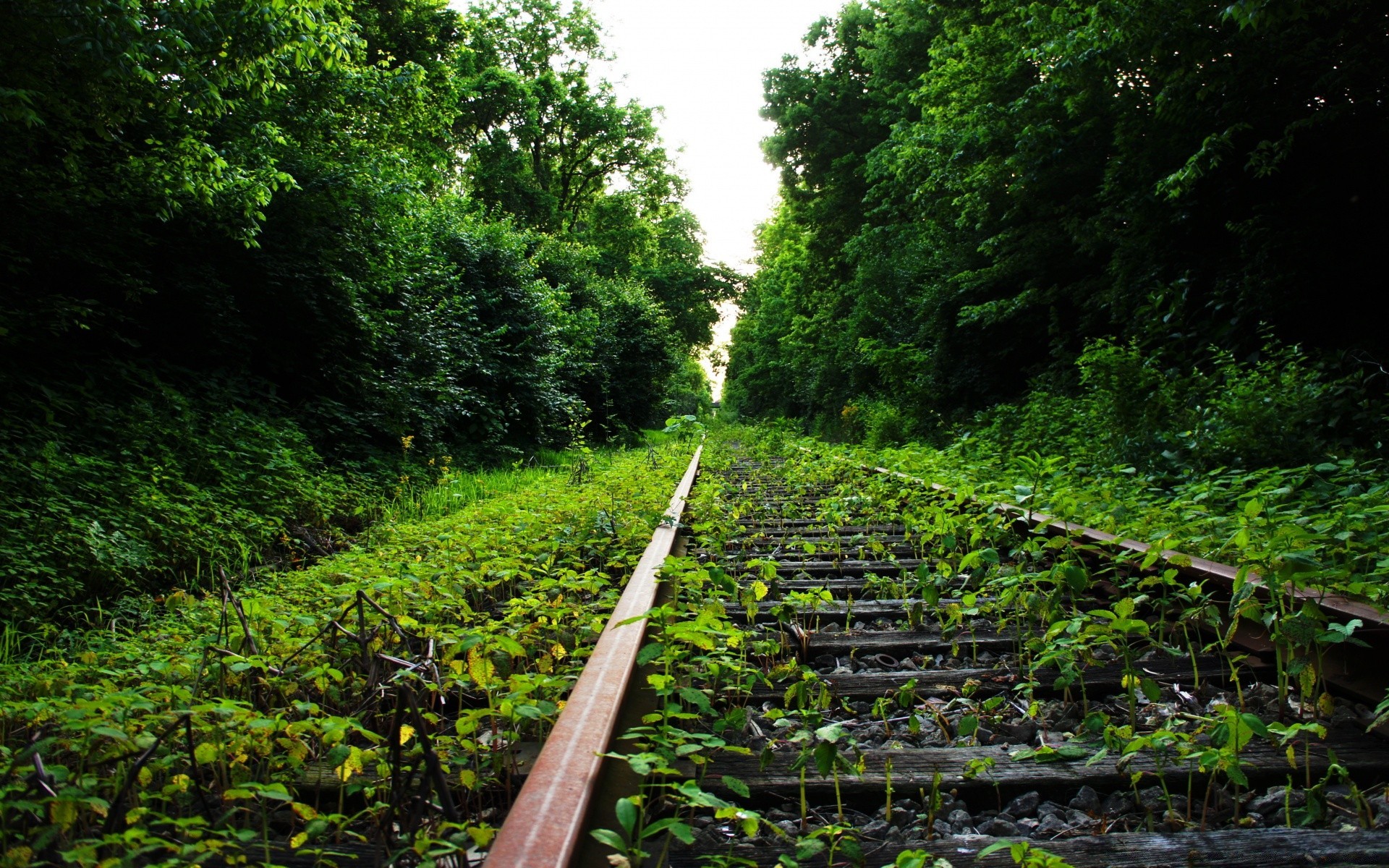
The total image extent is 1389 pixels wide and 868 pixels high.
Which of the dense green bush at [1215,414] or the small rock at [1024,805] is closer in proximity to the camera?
the small rock at [1024,805]

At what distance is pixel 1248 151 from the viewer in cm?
788

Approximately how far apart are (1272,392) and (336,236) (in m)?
9.45

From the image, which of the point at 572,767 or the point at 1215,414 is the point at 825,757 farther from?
the point at 1215,414

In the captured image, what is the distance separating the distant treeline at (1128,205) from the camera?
23.5 feet

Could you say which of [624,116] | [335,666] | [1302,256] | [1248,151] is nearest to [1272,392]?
[1302,256]

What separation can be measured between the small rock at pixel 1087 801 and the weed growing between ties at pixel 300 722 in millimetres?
1220

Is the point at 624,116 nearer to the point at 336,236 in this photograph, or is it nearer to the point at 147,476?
the point at 336,236

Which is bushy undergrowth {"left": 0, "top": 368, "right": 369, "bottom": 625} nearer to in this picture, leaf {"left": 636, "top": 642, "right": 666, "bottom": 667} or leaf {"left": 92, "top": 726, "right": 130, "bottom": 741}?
leaf {"left": 92, "top": 726, "right": 130, "bottom": 741}

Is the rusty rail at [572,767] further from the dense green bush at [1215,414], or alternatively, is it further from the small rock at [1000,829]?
the dense green bush at [1215,414]

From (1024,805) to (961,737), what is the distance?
0.36m

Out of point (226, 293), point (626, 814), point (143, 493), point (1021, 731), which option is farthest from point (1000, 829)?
point (226, 293)

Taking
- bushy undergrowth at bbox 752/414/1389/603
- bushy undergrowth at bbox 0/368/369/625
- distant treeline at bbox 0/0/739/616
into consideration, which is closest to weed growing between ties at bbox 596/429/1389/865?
bushy undergrowth at bbox 752/414/1389/603

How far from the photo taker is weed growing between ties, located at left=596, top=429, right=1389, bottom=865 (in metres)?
1.53

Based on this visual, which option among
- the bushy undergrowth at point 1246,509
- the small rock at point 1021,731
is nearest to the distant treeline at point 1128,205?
the bushy undergrowth at point 1246,509
